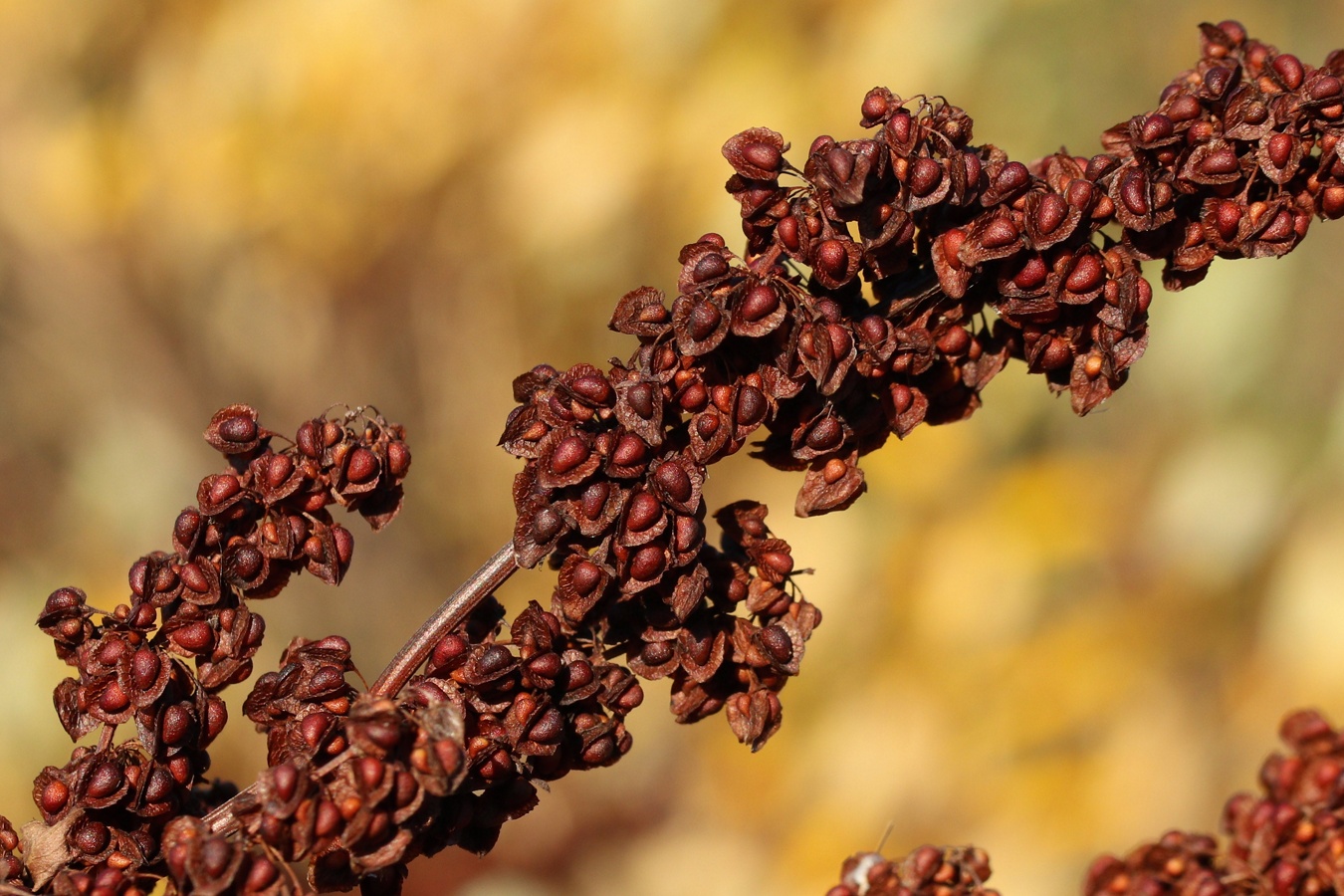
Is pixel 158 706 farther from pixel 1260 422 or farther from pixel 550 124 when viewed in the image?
pixel 1260 422

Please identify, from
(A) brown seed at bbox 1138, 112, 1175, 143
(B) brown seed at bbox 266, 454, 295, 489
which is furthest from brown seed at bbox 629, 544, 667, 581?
(A) brown seed at bbox 1138, 112, 1175, 143

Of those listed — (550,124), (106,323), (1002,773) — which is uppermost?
(550,124)

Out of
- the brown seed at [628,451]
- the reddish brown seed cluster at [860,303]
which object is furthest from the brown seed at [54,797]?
the brown seed at [628,451]

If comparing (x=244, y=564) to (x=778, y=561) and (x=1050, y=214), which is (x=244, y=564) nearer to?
(x=778, y=561)

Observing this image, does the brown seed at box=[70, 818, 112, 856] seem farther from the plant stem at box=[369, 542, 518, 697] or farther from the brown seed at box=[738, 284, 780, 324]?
the brown seed at box=[738, 284, 780, 324]

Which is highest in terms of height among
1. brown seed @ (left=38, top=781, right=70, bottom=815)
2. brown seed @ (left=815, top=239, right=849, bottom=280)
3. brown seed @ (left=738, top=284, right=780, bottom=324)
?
brown seed @ (left=815, top=239, right=849, bottom=280)

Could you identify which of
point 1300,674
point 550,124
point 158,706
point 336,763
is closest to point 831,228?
point 336,763

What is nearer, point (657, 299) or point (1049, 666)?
point (657, 299)
